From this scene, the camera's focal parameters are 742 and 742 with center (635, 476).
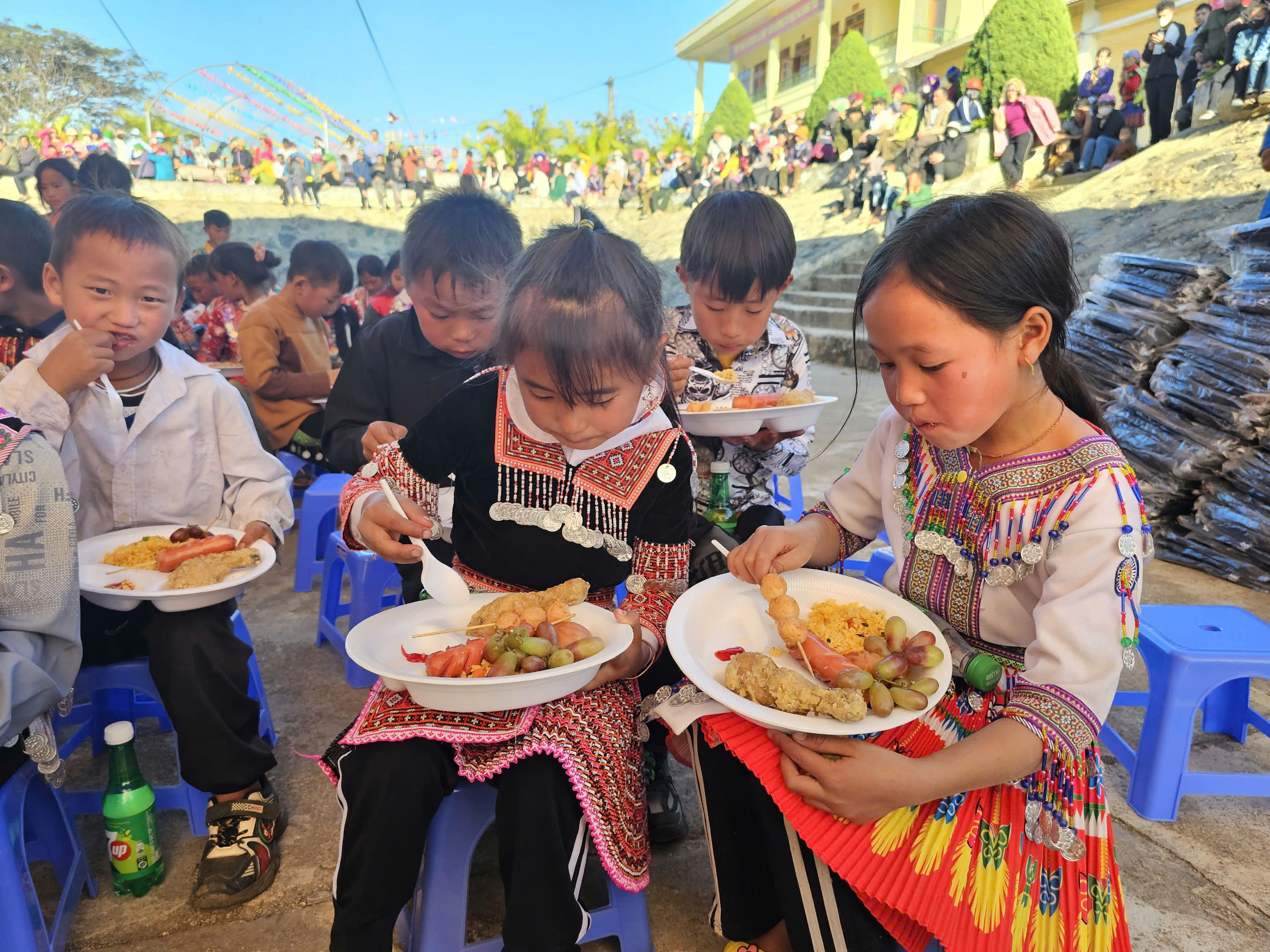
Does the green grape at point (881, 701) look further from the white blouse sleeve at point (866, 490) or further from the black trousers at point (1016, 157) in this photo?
the black trousers at point (1016, 157)

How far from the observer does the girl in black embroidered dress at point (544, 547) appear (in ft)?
4.26

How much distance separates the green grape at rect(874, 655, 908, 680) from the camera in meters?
1.24

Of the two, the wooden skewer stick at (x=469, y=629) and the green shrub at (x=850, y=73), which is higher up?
the green shrub at (x=850, y=73)

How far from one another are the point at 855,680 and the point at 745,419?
105 cm

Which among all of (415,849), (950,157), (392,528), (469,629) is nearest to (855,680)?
(469,629)

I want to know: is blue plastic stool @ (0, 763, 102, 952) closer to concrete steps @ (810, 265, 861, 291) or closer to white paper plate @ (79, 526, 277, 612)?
white paper plate @ (79, 526, 277, 612)

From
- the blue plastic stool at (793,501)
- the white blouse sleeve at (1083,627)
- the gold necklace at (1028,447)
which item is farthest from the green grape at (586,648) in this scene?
the blue plastic stool at (793,501)

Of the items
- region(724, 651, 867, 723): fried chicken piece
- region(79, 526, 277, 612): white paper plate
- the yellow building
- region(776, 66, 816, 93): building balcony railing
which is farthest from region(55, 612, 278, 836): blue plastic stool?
region(776, 66, 816, 93): building balcony railing

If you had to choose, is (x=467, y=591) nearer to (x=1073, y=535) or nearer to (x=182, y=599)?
(x=182, y=599)

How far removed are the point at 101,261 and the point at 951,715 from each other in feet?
7.42

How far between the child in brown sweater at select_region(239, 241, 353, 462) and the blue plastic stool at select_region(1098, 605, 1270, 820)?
3.67 metres

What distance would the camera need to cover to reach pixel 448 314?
87.3 inches

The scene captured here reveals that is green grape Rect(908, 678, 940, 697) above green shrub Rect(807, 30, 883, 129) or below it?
below

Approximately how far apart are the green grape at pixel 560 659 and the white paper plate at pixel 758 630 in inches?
7.0
